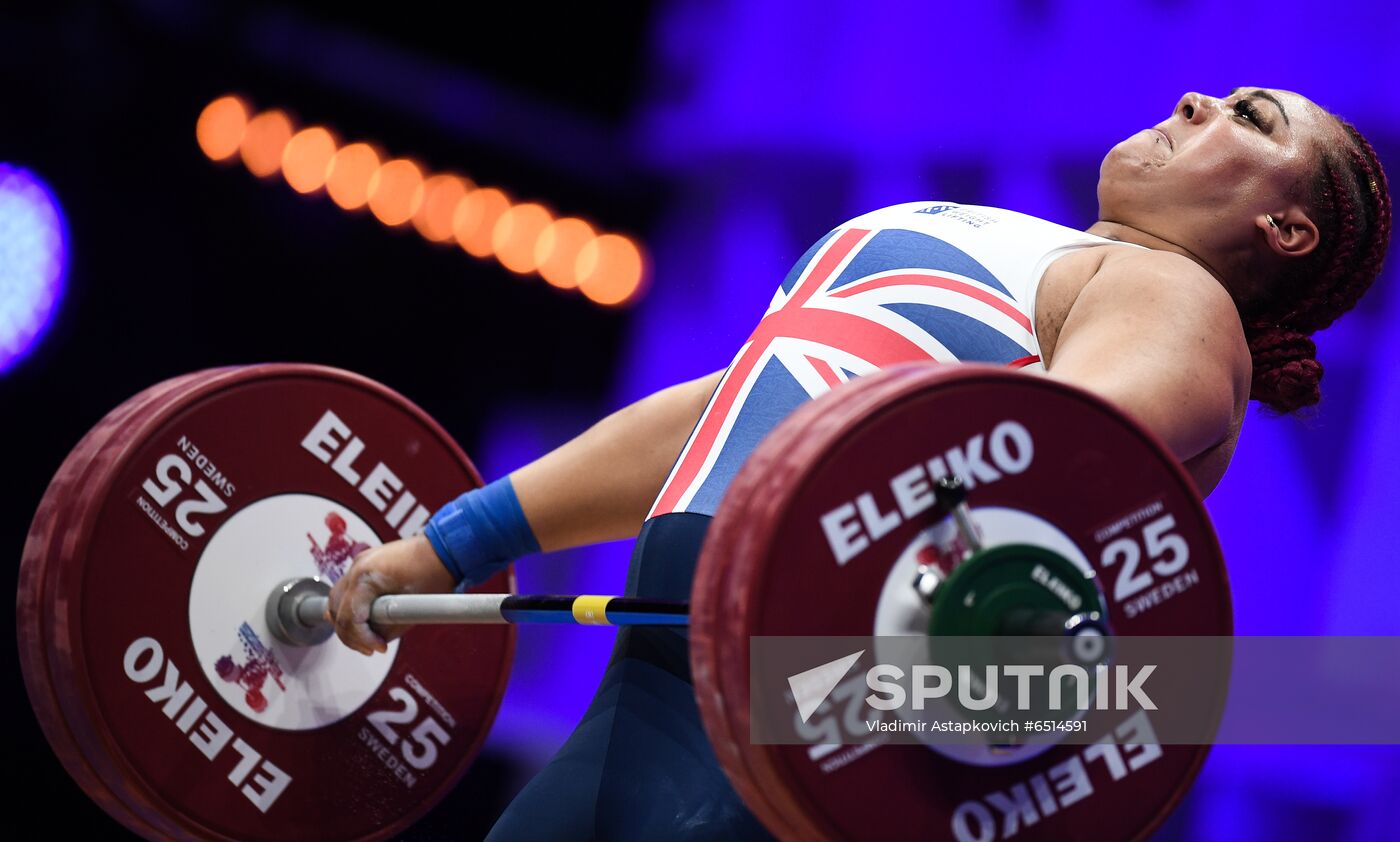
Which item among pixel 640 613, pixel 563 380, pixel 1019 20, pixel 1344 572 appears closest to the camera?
pixel 640 613

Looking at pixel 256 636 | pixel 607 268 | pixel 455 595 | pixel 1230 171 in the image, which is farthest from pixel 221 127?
pixel 1230 171

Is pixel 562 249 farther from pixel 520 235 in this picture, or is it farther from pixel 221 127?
pixel 221 127

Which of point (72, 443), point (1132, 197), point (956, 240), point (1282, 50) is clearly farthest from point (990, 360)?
point (72, 443)

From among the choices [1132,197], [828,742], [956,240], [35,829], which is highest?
[1132,197]

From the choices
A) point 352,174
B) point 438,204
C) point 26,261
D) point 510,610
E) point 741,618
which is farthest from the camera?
point 438,204

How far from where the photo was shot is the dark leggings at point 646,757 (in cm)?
122

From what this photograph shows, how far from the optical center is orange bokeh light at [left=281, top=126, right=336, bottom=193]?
14.3 ft

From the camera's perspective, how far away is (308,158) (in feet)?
14.4

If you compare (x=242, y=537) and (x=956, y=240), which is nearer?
(x=956, y=240)

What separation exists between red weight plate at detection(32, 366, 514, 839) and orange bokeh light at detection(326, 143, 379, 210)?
9.30ft

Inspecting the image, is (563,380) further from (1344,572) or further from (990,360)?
(990,360)

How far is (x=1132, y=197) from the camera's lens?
1.60 meters

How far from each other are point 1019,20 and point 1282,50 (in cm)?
71

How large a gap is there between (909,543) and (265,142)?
373 centimetres
